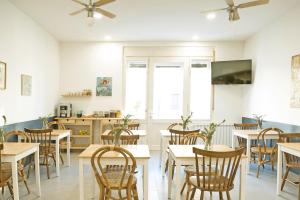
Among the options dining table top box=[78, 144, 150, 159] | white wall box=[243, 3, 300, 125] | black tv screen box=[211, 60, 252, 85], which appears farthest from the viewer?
black tv screen box=[211, 60, 252, 85]

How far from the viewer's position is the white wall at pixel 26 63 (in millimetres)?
4125

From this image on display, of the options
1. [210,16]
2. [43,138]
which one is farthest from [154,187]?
[210,16]

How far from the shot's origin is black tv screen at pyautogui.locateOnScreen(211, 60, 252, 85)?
612 cm

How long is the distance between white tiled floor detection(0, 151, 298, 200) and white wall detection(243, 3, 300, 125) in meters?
1.23

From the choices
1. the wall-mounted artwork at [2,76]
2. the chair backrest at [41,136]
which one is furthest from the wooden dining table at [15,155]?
the wall-mounted artwork at [2,76]

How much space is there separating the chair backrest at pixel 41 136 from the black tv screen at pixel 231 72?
431 cm

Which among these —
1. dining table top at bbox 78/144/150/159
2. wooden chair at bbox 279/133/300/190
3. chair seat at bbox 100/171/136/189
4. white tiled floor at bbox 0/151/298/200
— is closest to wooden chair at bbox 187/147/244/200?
dining table top at bbox 78/144/150/159

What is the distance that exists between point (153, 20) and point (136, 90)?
225cm

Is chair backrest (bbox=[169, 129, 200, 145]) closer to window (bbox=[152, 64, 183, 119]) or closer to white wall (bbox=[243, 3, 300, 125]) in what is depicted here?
white wall (bbox=[243, 3, 300, 125])

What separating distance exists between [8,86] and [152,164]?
313 cm

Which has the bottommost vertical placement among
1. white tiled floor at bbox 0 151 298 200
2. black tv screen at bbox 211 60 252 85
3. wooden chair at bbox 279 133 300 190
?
white tiled floor at bbox 0 151 298 200

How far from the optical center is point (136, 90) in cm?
675

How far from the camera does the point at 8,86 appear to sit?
4.18 meters

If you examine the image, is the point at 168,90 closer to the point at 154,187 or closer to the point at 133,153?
the point at 154,187
